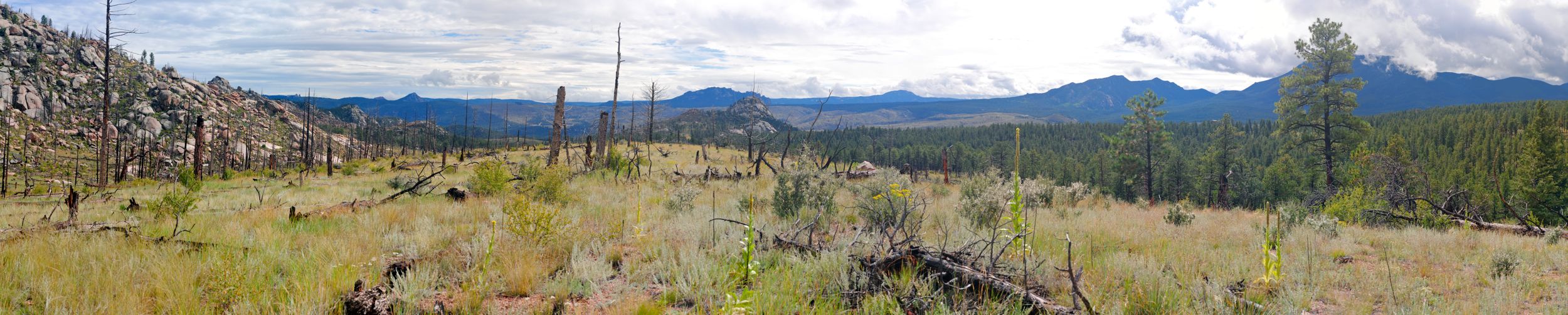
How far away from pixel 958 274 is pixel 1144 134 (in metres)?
46.5

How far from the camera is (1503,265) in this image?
5.93 meters

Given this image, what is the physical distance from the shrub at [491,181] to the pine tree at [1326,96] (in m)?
32.2

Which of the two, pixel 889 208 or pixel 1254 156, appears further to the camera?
pixel 1254 156

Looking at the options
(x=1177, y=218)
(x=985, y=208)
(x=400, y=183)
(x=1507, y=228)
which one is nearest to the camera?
(x=985, y=208)

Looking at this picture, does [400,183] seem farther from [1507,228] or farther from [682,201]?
[1507,228]

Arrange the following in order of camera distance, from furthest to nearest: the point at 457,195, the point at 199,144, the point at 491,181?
the point at 199,144
the point at 491,181
the point at 457,195

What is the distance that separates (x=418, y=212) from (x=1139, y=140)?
153ft

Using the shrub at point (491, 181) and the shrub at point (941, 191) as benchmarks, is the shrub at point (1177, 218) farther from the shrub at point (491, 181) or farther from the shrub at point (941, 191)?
the shrub at point (491, 181)

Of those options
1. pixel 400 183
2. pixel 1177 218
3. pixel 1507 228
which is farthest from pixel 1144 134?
pixel 400 183

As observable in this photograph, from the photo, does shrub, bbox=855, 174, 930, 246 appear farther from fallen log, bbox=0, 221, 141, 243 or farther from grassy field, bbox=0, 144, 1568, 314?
fallen log, bbox=0, 221, 141, 243

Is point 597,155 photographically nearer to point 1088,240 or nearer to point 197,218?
point 197,218

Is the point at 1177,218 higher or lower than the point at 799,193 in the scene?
lower

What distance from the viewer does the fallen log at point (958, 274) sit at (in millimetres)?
3910

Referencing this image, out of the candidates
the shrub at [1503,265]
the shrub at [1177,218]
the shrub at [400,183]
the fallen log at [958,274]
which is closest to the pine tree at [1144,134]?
the shrub at [1177,218]
